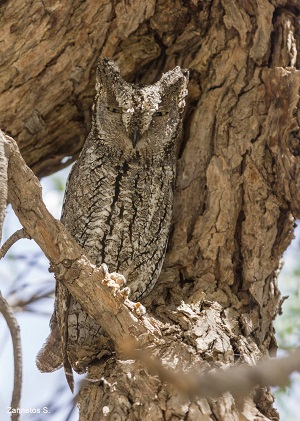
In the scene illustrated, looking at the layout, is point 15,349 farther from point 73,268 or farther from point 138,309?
point 138,309

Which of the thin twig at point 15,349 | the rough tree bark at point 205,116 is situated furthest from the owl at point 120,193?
the thin twig at point 15,349

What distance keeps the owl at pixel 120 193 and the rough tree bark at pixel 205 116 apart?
0.18 meters

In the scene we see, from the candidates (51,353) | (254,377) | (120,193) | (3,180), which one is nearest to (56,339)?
(51,353)

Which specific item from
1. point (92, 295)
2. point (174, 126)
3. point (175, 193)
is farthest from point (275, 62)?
point (92, 295)

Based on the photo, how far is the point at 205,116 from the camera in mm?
3746

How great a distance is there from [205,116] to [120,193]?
0.79m

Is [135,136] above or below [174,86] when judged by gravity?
below

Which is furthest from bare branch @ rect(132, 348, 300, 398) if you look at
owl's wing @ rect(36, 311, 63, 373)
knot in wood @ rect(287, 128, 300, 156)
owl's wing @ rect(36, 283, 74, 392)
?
knot in wood @ rect(287, 128, 300, 156)

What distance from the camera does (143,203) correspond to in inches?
134

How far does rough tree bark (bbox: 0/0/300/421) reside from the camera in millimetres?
3283

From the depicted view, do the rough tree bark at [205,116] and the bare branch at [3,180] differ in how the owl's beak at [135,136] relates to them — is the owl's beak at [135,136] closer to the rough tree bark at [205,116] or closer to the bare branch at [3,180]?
the rough tree bark at [205,116]

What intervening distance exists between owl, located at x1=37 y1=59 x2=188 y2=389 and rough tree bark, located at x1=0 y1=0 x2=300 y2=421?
7.1 inches

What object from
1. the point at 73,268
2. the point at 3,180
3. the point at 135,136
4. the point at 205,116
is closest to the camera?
the point at 3,180

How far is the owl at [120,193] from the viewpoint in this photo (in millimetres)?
3316
